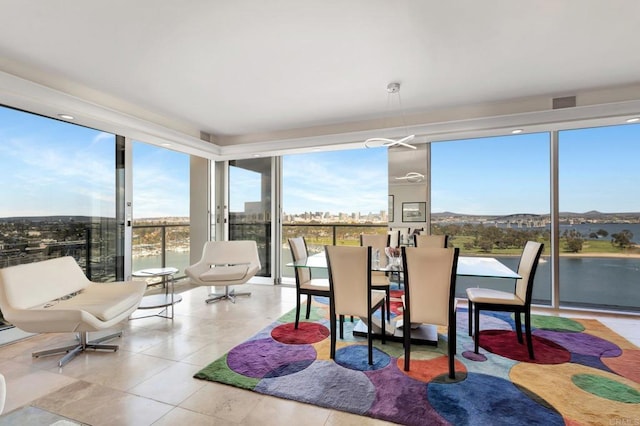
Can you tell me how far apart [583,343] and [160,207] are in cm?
632

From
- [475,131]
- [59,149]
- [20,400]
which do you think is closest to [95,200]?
[59,149]

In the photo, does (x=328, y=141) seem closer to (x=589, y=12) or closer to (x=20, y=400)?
(x=589, y=12)

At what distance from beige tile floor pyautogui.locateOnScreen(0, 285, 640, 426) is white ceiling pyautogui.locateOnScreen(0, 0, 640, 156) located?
97.1 inches

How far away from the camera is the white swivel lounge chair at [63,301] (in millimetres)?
2359

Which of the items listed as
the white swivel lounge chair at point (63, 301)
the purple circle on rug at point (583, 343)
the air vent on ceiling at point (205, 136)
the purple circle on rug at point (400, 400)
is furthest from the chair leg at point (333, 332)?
the air vent on ceiling at point (205, 136)

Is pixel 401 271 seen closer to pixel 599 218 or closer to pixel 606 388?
pixel 606 388

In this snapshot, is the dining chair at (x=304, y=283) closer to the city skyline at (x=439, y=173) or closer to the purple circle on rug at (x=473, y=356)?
the purple circle on rug at (x=473, y=356)

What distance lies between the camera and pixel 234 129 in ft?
16.8

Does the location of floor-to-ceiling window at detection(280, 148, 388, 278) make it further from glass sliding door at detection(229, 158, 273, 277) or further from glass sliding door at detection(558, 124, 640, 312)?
glass sliding door at detection(558, 124, 640, 312)

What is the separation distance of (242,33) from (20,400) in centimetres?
311

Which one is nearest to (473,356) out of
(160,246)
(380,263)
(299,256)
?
(380,263)

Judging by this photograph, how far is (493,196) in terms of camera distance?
4562 mm

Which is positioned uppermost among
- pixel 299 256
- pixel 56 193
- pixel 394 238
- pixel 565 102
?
pixel 565 102

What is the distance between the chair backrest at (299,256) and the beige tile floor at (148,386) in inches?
28.5
